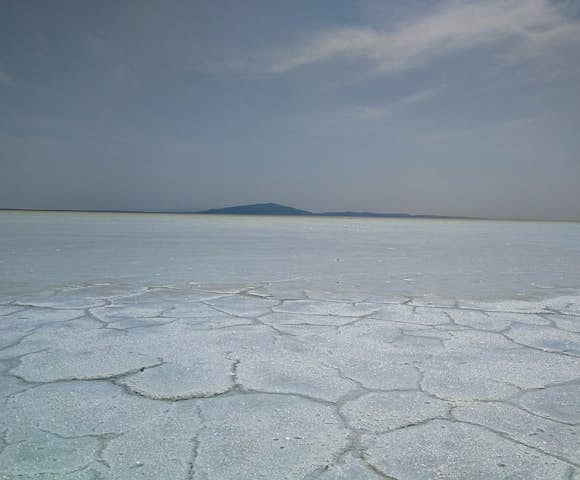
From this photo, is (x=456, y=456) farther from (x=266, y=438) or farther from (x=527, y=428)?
(x=266, y=438)

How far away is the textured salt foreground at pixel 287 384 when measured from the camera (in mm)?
1334

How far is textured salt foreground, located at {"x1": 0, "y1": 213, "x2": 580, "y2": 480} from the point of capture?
1.33m

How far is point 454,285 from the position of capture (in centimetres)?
457

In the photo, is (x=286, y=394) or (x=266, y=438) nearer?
(x=266, y=438)

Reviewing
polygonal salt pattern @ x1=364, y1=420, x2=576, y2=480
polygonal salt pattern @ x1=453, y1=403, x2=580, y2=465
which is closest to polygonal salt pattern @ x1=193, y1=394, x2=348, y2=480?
polygonal salt pattern @ x1=364, y1=420, x2=576, y2=480

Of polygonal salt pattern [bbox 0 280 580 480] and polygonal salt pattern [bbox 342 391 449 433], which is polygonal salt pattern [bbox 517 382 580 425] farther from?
polygonal salt pattern [bbox 342 391 449 433]

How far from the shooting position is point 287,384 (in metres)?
1.89

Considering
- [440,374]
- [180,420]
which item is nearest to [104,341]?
[180,420]

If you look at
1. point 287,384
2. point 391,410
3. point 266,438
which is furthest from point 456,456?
point 287,384

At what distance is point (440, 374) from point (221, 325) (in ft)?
4.53

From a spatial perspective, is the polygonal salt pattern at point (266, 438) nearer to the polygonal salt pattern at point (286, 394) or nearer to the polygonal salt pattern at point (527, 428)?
the polygonal salt pattern at point (286, 394)

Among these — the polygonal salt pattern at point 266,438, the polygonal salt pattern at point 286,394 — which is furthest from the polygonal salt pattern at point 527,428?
the polygonal salt pattern at point 266,438

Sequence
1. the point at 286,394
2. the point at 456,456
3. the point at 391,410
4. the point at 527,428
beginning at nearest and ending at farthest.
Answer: the point at 456,456, the point at 527,428, the point at 391,410, the point at 286,394

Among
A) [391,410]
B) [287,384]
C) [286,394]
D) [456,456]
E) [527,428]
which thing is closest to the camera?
[456,456]
